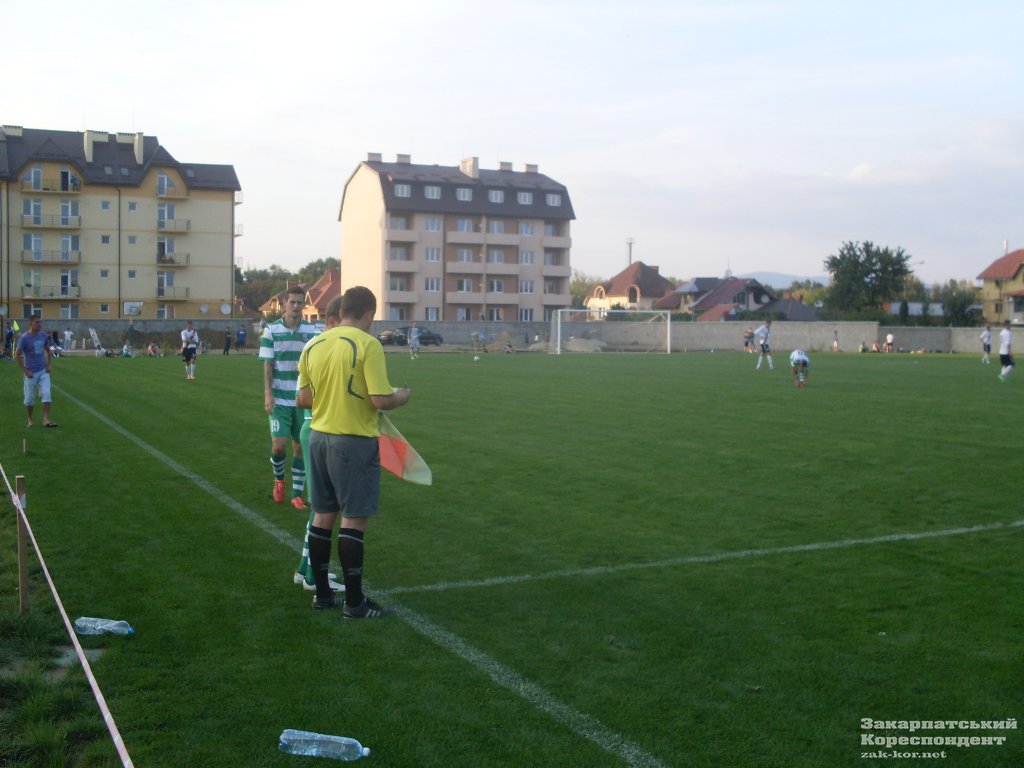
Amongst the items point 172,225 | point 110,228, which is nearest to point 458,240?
point 172,225

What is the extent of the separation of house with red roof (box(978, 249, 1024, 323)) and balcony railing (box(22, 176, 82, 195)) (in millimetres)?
Answer: 84776

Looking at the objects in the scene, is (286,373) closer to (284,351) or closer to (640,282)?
(284,351)

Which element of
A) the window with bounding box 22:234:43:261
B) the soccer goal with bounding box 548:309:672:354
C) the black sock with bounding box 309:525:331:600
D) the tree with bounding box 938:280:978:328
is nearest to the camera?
the black sock with bounding box 309:525:331:600

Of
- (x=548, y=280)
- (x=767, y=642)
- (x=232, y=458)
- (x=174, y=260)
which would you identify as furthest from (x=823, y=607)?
(x=548, y=280)

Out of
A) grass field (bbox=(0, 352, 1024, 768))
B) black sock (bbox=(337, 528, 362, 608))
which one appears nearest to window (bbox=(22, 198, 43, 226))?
grass field (bbox=(0, 352, 1024, 768))

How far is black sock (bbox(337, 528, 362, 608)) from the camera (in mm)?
5906

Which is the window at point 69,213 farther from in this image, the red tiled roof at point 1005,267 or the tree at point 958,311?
the red tiled roof at point 1005,267

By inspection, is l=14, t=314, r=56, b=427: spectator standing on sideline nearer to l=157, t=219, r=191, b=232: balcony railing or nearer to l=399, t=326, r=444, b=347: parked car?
l=399, t=326, r=444, b=347: parked car

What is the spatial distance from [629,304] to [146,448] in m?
119

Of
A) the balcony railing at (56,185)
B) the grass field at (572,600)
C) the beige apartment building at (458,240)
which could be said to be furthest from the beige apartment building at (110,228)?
the grass field at (572,600)

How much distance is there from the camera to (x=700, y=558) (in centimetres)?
742

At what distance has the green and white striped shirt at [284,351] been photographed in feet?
29.7

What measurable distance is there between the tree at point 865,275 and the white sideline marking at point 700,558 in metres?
85.3

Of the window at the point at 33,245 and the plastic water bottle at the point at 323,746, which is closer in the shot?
the plastic water bottle at the point at 323,746
